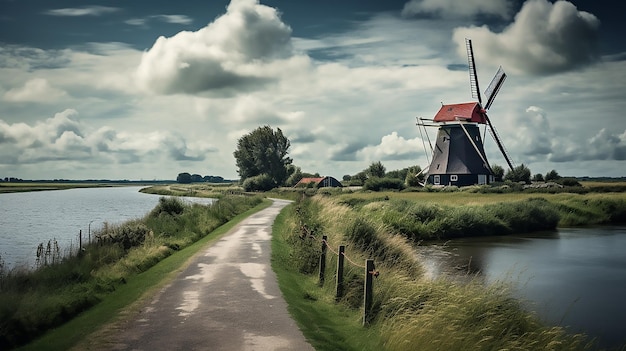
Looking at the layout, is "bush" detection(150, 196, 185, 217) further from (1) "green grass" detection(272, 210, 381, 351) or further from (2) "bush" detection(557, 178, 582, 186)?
(2) "bush" detection(557, 178, 582, 186)

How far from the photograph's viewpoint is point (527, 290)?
19609 millimetres

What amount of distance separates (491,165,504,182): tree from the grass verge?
228 feet

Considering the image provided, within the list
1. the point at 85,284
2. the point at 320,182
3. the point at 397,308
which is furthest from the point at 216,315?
the point at 320,182

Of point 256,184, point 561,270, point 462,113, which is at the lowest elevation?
point 561,270

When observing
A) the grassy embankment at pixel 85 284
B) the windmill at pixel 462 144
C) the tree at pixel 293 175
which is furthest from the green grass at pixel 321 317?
the tree at pixel 293 175

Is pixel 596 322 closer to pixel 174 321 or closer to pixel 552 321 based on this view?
pixel 552 321

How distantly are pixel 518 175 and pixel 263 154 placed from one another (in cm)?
4801

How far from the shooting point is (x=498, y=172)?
8075 cm

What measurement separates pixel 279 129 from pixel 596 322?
9559cm

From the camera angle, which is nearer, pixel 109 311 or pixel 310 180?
pixel 109 311

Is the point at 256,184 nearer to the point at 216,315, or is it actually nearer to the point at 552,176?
the point at 552,176

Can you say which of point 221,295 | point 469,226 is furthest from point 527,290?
point 469,226

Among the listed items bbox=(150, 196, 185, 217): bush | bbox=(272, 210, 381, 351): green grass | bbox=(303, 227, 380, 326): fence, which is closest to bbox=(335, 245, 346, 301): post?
bbox=(303, 227, 380, 326): fence

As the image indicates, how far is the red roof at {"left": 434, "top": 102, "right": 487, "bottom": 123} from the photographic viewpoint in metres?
73.6
